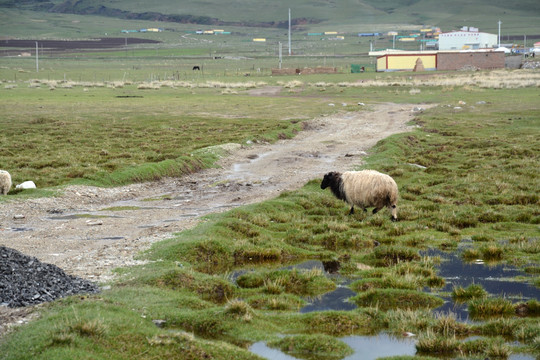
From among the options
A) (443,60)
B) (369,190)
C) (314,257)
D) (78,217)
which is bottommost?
(314,257)

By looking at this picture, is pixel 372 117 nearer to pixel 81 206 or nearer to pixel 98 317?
pixel 81 206

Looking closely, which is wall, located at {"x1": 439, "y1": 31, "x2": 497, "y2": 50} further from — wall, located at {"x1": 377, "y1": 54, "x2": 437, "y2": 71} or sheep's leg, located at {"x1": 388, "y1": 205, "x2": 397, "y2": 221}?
sheep's leg, located at {"x1": 388, "y1": 205, "x2": 397, "y2": 221}

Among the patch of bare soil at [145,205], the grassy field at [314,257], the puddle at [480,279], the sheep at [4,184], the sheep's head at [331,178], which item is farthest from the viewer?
the sheep at [4,184]

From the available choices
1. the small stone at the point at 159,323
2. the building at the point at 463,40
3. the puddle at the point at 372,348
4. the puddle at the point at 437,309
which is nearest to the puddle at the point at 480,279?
the puddle at the point at 437,309

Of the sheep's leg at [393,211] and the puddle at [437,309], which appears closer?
the puddle at [437,309]

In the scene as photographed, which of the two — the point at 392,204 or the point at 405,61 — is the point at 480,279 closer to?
the point at 392,204

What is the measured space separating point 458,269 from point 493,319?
→ 375cm

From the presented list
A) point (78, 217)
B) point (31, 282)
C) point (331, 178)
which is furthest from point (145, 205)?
point (31, 282)

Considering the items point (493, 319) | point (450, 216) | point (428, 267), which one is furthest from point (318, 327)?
point (450, 216)

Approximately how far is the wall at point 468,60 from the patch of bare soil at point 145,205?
279 ft

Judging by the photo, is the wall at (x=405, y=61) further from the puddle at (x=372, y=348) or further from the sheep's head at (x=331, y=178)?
the puddle at (x=372, y=348)

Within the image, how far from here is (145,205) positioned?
23.6 m

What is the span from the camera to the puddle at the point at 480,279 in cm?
1335

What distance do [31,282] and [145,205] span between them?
1131 centimetres
